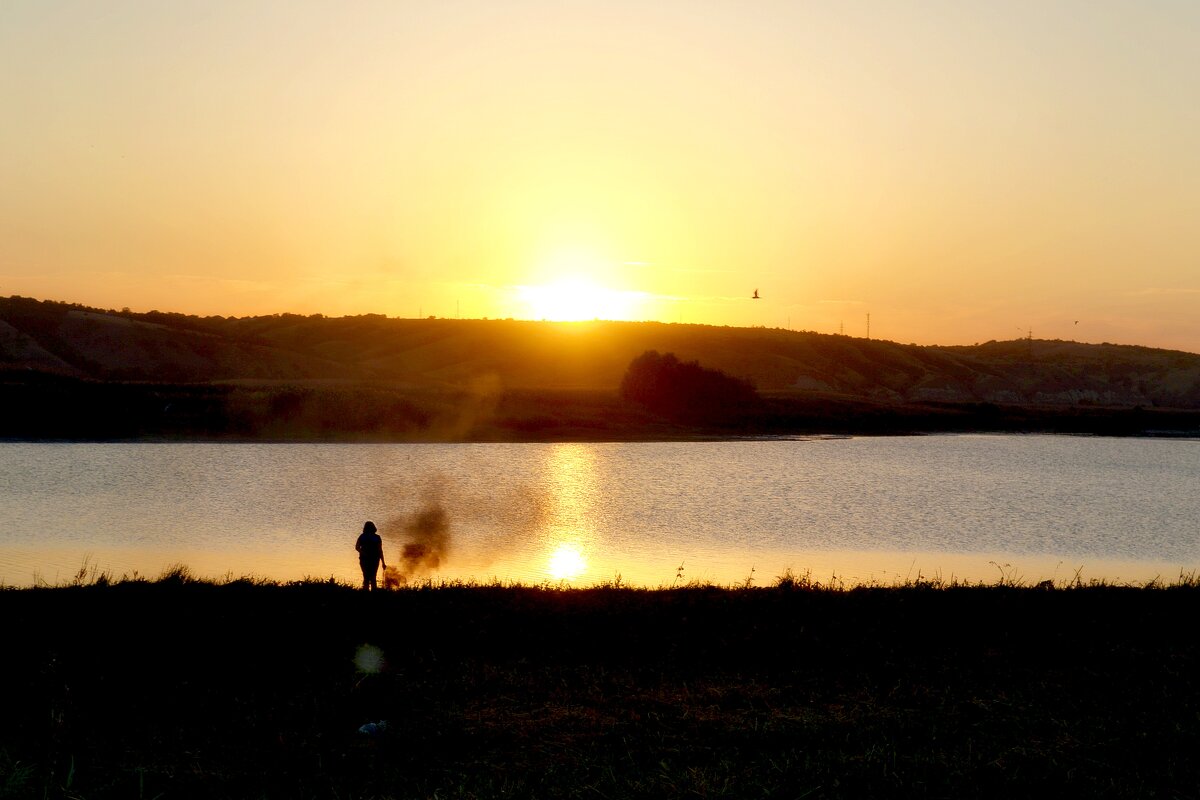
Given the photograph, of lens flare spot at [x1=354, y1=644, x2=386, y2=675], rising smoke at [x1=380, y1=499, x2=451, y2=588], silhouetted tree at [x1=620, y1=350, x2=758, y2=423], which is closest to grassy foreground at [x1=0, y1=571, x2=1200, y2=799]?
lens flare spot at [x1=354, y1=644, x2=386, y2=675]

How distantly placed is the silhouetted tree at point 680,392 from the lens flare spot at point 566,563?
2947 inches

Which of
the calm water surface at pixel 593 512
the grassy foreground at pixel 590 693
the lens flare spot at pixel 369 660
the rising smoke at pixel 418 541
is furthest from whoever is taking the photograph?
the calm water surface at pixel 593 512

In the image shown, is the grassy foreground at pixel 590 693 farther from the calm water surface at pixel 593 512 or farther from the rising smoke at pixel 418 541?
the calm water surface at pixel 593 512

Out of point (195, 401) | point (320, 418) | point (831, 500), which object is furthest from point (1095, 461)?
point (195, 401)

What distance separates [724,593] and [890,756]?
9.27 m

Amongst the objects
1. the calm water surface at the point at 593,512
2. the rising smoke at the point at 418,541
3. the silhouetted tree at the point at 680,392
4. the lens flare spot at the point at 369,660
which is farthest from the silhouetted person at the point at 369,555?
the silhouetted tree at the point at 680,392

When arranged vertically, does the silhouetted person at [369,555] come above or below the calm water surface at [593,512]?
above

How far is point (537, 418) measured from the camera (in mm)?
97812

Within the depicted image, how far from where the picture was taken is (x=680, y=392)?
114 metres

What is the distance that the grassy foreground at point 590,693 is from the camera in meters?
11.6

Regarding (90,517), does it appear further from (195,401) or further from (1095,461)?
(1095,461)

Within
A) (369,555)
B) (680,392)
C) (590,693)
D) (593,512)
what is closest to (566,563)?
(369,555)

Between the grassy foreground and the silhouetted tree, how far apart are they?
90.8 meters

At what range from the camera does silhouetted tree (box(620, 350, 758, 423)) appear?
11225cm
